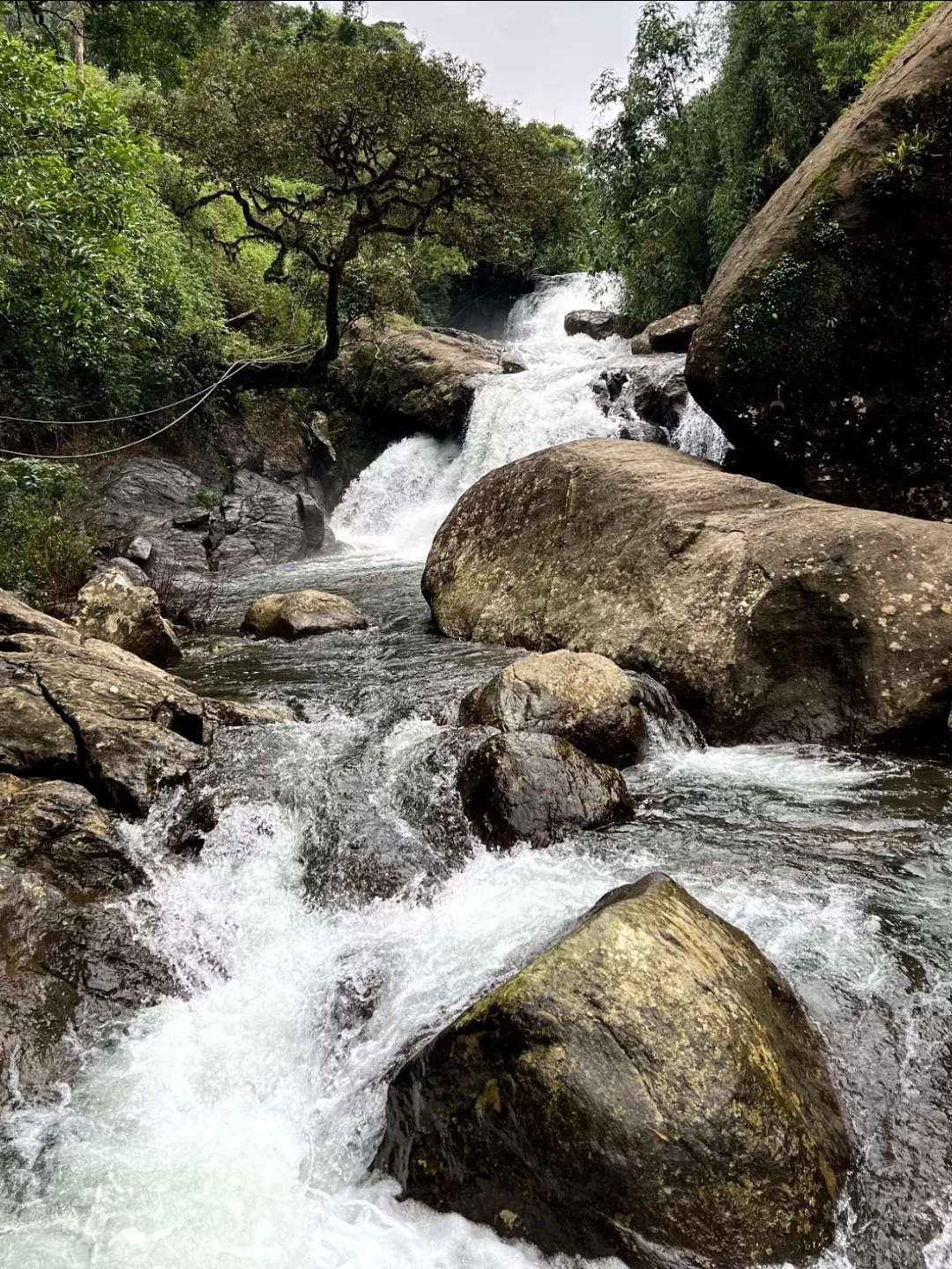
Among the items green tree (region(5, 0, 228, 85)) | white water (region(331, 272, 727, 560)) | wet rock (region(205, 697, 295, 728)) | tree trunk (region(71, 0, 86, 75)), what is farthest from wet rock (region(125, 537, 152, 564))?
green tree (region(5, 0, 228, 85))

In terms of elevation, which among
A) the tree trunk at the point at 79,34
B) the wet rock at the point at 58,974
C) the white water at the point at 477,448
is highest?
the tree trunk at the point at 79,34

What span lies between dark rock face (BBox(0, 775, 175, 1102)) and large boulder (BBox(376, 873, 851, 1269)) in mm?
1680

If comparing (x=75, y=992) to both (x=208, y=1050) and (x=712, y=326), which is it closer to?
(x=208, y=1050)

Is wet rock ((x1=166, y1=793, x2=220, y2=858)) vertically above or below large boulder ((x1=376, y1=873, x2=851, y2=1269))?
below

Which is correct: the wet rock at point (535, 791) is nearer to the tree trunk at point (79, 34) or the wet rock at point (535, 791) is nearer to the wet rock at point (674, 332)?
the wet rock at point (674, 332)

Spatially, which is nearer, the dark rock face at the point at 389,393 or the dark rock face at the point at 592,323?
the dark rock face at the point at 389,393

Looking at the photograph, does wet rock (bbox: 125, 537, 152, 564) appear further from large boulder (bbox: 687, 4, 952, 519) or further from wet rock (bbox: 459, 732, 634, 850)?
wet rock (bbox: 459, 732, 634, 850)

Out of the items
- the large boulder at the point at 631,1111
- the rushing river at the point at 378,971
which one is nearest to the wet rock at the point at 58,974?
the rushing river at the point at 378,971

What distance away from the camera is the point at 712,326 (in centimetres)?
880

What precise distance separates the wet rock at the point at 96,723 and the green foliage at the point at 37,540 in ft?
12.1

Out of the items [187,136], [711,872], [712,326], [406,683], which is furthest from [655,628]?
[187,136]

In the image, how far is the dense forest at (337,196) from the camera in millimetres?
12125

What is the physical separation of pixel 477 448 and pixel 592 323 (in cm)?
1064

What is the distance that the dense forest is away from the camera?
12.1 m
